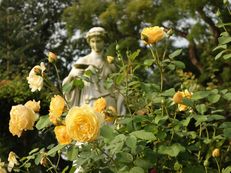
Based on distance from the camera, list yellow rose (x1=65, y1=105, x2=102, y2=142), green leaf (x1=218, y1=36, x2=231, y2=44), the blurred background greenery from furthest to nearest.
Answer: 1. the blurred background greenery
2. green leaf (x1=218, y1=36, x2=231, y2=44)
3. yellow rose (x1=65, y1=105, x2=102, y2=142)

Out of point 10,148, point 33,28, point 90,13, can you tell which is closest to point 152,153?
point 10,148

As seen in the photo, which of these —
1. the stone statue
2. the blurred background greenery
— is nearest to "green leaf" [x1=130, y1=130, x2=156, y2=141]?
the stone statue

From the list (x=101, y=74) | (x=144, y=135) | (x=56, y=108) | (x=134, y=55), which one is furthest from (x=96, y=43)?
(x=144, y=135)

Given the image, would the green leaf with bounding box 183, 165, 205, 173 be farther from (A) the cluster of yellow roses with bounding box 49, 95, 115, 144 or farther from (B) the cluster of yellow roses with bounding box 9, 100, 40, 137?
(B) the cluster of yellow roses with bounding box 9, 100, 40, 137

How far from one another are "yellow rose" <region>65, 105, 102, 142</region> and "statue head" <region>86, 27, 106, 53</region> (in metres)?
2.54

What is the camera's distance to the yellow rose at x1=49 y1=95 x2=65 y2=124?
113 centimetres

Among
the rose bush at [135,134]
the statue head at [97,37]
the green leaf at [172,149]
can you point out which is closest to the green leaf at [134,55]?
the rose bush at [135,134]

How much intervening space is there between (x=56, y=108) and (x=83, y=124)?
0.14 metres

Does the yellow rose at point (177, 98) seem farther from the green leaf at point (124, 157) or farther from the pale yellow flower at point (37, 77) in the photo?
the pale yellow flower at point (37, 77)

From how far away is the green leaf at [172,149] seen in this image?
1.07m

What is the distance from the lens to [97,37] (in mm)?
3566

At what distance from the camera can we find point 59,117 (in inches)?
44.6

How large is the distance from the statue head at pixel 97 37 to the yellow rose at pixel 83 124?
2535 millimetres

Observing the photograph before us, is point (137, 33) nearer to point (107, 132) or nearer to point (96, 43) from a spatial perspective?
point (96, 43)
